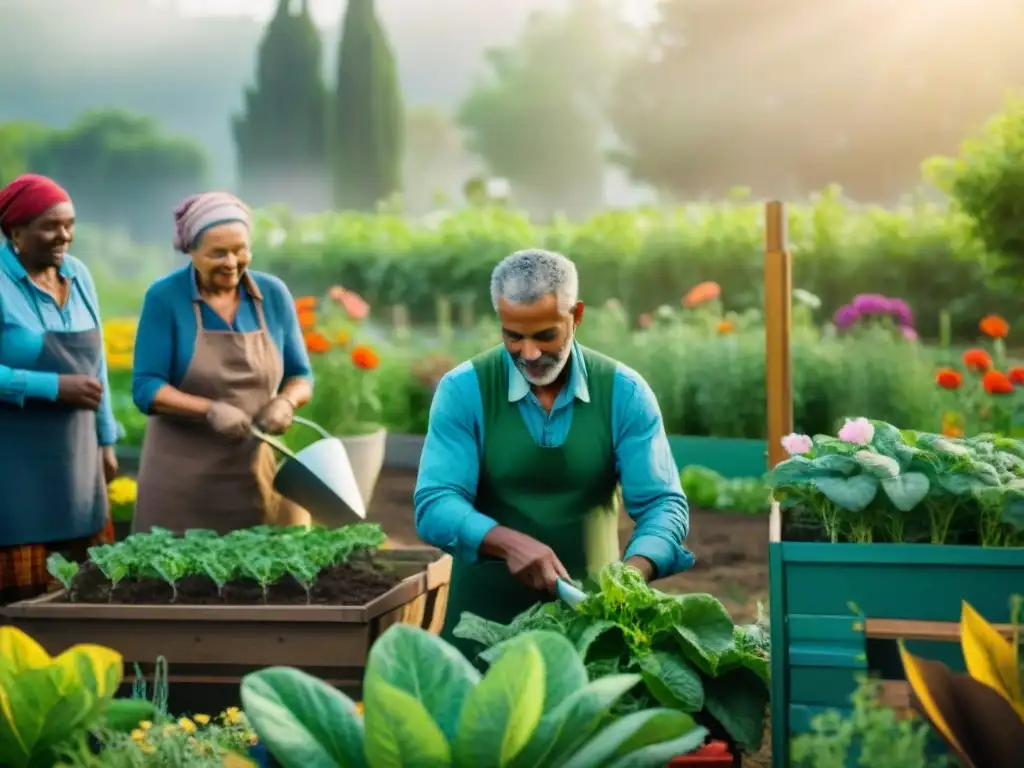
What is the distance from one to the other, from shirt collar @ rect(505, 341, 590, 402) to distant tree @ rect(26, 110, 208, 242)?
47.7 ft

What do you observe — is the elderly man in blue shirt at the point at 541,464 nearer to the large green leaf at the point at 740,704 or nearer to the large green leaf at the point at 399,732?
the large green leaf at the point at 740,704

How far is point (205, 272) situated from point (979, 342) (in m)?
7.20

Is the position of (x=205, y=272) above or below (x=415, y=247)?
below

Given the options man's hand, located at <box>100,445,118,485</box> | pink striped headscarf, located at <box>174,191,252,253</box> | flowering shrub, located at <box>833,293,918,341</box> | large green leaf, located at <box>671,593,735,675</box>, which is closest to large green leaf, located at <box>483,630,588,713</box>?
large green leaf, located at <box>671,593,735,675</box>

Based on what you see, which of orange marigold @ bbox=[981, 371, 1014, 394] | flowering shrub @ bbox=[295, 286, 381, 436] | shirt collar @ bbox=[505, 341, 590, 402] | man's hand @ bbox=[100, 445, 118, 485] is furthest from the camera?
flowering shrub @ bbox=[295, 286, 381, 436]

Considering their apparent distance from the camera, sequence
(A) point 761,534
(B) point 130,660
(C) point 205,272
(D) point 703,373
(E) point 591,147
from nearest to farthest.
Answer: (B) point 130,660 → (C) point 205,272 → (A) point 761,534 → (D) point 703,373 → (E) point 591,147

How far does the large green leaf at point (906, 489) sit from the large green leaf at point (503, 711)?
788mm

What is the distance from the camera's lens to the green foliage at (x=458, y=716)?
64.8 inches

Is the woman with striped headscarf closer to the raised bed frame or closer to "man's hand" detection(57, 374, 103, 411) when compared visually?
"man's hand" detection(57, 374, 103, 411)

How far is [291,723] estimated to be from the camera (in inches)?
67.3

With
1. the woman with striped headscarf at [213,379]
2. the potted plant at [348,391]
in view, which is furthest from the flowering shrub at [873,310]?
the woman with striped headscarf at [213,379]

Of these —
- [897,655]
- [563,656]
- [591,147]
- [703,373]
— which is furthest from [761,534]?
[591,147]

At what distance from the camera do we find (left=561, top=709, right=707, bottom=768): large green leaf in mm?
1722

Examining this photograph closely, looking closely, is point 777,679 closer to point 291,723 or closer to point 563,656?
point 563,656
